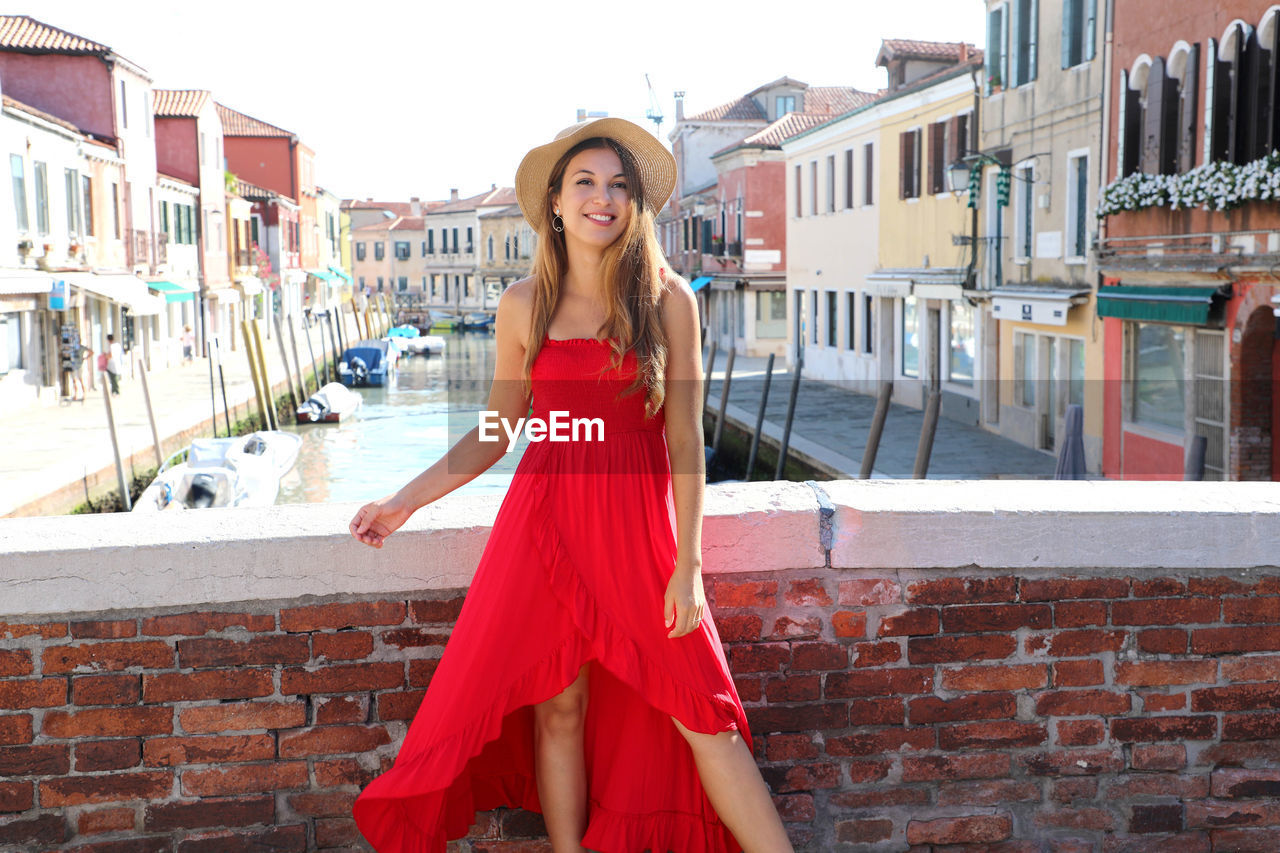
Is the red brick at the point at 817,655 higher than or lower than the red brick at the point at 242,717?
higher

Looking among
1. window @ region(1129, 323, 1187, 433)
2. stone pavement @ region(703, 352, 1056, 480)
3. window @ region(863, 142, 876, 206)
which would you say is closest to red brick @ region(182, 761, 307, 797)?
stone pavement @ region(703, 352, 1056, 480)

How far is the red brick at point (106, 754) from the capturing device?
2277mm

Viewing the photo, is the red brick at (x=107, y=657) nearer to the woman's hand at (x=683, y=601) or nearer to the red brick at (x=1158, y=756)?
the woman's hand at (x=683, y=601)

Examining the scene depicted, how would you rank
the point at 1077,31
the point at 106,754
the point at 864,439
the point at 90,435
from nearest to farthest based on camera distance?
the point at 106,754, the point at 1077,31, the point at 864,439, the point at 90,435

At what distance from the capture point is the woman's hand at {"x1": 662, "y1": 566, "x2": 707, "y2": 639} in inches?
81.1

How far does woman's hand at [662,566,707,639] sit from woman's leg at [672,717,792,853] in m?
0.18

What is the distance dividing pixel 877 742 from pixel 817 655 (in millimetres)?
212

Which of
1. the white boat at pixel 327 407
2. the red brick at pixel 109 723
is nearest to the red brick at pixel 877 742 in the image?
the red brick at pixel 109 723

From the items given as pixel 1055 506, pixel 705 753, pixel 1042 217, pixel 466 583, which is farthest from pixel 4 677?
pixel 1042 217

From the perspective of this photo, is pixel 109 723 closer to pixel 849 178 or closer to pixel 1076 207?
pixel 1076 207

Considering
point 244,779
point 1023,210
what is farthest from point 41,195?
point 244,779

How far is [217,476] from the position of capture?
1463cm

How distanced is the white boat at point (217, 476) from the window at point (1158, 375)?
9054 mm

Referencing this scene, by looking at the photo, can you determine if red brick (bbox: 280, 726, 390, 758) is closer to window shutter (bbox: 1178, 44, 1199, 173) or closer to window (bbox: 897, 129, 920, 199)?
window shutter (bbox: 1178, 44, 1199, 173)
